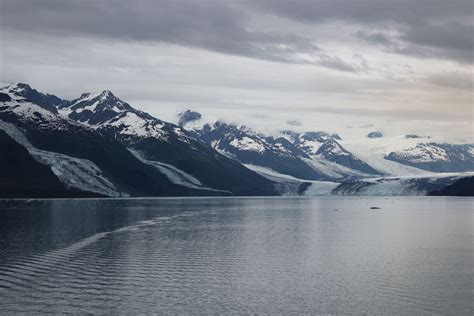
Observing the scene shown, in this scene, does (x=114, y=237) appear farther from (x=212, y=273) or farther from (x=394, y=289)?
(x=394, y=289)

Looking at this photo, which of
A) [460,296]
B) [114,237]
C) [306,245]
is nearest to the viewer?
[460,296]

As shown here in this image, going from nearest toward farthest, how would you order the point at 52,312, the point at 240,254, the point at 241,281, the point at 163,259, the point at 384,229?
1. the point at 52,312
2. the point at 241,281
3. the point at 163,259
4. the point at 240,254
5. the point at 384,229

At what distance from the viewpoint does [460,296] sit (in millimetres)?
64312

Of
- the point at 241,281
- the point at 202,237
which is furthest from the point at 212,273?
the point at 202,237

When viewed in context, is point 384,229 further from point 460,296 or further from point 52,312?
point 52,312

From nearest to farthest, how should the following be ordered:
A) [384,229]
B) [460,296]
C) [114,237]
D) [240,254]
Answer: [460,296]
[240,254]
[114,237]
[384,229]

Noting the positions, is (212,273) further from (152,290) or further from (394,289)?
(394,289)

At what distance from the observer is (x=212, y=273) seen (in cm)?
7875

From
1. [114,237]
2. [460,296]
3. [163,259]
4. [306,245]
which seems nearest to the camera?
[460,296]

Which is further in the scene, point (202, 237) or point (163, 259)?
point (202, 237)

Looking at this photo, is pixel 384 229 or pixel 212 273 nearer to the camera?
pixel 212 273

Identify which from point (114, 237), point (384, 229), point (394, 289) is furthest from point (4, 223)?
point (394, 289)

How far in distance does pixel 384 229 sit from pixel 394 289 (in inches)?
3530

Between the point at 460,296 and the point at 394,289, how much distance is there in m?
6.79
